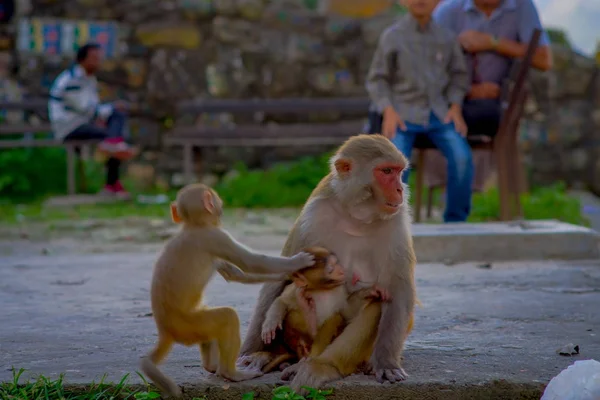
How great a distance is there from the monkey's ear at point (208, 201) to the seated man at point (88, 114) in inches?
295

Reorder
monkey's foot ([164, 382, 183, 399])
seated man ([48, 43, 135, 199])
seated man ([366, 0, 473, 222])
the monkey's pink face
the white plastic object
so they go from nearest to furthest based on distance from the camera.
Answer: the white plastic object, monkey's foot ([164, 382, 183, 399]), the monkey's pink face, seated man ([366, 0, 473, 222]), seated man ([48, 43, 135, 199])

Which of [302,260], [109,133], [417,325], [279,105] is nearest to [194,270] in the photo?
[302,260]

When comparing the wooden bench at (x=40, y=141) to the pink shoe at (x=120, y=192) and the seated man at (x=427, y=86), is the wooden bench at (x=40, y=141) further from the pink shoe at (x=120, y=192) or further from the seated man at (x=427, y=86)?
the seated man at (x=427, y=86)

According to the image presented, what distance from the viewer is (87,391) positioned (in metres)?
2.55

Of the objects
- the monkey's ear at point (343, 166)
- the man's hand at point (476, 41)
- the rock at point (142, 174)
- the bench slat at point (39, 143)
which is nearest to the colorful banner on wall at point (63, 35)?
the bench slat at point (39, 143)

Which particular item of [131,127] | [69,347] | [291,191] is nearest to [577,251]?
[69,347]

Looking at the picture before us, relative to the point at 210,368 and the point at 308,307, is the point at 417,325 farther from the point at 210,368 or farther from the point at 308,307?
the point at 210,368

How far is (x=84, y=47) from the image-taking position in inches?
377

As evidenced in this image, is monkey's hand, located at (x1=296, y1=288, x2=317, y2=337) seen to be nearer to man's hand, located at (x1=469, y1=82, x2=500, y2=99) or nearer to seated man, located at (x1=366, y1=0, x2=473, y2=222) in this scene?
seated man, located at (x1=366, y1=0, x2=473, y2=222)

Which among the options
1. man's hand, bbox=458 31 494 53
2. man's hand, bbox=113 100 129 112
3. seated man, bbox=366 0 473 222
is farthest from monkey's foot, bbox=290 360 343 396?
man's hand, bbox=113 100 129 112

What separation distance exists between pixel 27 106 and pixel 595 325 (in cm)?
799

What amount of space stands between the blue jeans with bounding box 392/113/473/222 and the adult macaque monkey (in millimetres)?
3246

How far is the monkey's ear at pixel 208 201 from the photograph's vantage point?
2.40 meters

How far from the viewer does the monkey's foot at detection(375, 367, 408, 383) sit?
2.54m
